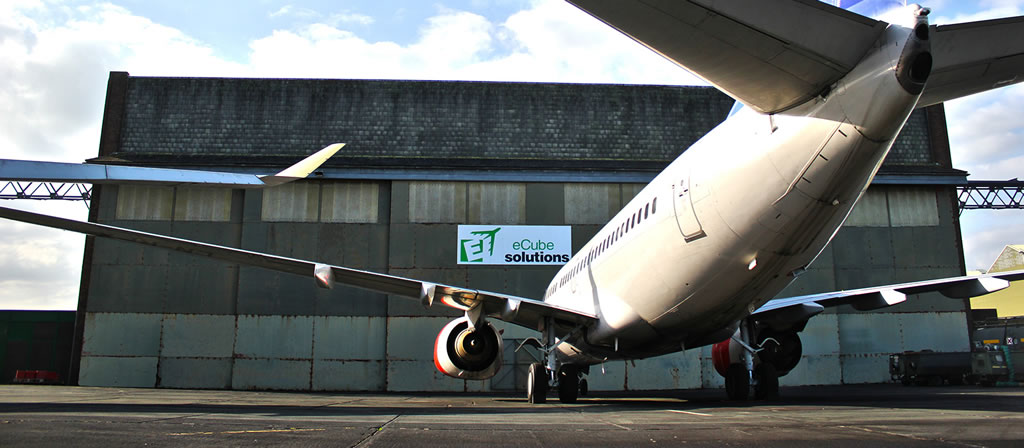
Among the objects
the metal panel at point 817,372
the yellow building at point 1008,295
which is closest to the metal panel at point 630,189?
the metal panel at point 817,372

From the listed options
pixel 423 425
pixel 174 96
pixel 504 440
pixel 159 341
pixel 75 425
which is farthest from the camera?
pixel 174 96

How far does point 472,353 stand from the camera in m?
12.3

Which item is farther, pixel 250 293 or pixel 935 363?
pixel 250 293

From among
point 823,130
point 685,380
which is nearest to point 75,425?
point 823,130

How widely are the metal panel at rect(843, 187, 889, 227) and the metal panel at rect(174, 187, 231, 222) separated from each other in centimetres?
2707

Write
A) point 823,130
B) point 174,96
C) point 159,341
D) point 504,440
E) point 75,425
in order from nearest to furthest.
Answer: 1. point 504,440
2. point 75,425
3. point 823,130
4. point 159,341
5. point 174,96

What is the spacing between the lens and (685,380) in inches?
1059

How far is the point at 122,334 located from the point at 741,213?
2637cm

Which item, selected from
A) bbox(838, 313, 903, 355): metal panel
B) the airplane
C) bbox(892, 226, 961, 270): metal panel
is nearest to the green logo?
the airplane

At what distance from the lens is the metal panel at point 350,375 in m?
26.0

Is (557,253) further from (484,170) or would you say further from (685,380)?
(685,380)

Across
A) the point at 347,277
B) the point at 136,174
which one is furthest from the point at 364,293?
the point at 347,277

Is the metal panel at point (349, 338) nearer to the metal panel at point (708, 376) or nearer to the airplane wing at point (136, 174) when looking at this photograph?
the airplane wing at point (136, 174)

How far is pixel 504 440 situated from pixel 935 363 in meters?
24.8
